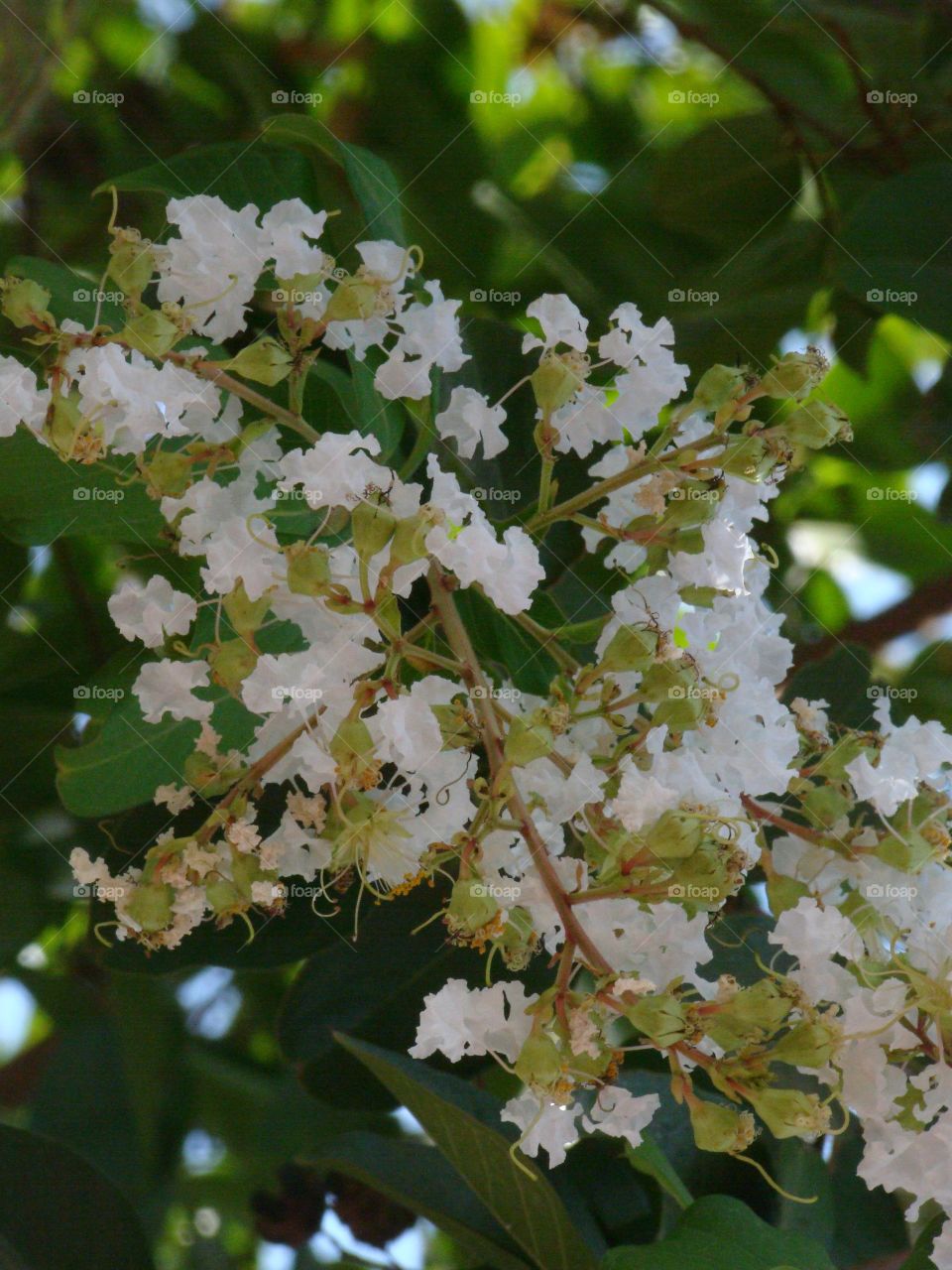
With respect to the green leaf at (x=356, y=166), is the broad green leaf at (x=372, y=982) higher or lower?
lower

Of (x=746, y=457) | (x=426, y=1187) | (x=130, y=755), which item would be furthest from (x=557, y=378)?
A: (x=426, y=1187)

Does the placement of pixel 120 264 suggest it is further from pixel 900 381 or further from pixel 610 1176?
pixel 900 381

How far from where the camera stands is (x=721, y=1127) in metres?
0.66

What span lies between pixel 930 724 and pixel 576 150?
86 centimetres

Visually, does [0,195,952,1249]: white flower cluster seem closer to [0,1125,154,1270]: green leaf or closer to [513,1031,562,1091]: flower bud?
[513,1031,562,1091]: flower bud

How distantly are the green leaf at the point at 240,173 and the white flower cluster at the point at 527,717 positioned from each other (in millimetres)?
72

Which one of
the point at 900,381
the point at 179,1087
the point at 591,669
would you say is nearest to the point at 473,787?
the point at 591,669

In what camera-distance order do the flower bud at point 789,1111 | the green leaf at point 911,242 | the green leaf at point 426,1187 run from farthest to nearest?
the green leaf at point 911,242
the green leaf at point 426,1187
the flower bud at point 789,1111

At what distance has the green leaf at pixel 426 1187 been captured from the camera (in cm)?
93

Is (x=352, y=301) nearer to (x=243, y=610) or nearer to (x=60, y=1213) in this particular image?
(x=243, y=610)

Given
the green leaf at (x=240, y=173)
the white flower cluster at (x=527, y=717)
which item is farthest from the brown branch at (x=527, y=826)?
the green leaf at (x=240, y=173)

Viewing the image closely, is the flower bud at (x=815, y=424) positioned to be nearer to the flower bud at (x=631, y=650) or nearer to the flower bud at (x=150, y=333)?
the flower bud at (x=631, y=650)

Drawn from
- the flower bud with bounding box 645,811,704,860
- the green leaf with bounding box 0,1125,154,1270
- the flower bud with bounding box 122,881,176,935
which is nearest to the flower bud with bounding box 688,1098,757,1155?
the flower bud with bounding box 645,811,704,860

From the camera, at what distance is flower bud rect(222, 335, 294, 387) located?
0.69 meters
